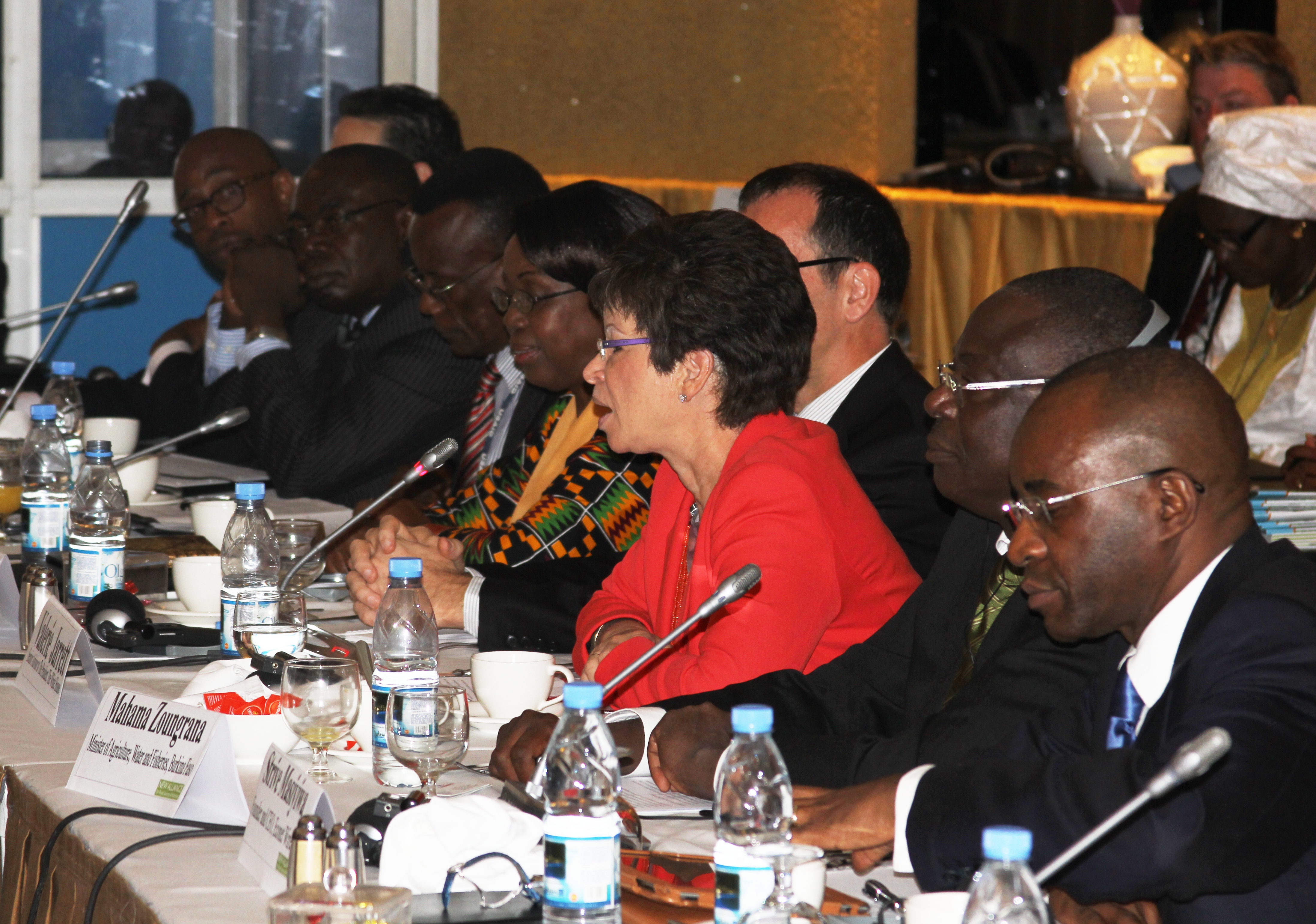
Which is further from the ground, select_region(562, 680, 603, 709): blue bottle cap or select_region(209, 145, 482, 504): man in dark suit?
select_region(562, 680, 603, 709): blue bottle cap

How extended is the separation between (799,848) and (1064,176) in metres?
3.71

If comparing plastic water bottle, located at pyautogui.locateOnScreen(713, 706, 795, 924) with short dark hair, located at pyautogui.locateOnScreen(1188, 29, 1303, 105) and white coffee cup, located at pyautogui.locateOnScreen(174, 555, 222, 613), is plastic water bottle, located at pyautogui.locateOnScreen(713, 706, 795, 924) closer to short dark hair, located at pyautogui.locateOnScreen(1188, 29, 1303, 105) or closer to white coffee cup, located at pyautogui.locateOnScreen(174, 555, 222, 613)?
white coffee cup, located at pyautogui.locateOnScreen(174, 555, 222, 613)

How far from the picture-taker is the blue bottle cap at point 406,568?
1.65 metres

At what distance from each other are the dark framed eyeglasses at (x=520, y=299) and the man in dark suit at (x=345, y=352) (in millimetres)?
617

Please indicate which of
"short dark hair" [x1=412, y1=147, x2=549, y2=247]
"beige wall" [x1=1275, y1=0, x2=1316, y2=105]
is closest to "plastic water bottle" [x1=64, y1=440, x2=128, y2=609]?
"short dark hair" [x1=412, y1=147, x2=549, y2=247]

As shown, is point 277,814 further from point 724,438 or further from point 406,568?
point 724,438

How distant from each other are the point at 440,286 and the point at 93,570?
41.3 inches

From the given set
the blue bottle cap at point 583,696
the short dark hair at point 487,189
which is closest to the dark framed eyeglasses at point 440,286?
the short dark hair at point 487,189

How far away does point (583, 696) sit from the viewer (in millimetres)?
1121

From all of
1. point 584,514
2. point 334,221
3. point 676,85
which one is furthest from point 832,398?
point 676,85

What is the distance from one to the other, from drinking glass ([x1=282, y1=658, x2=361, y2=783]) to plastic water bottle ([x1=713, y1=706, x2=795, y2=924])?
0.49 meters

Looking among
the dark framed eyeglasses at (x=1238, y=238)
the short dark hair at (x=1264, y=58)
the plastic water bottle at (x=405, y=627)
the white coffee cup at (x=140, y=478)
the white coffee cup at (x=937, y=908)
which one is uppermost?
the short dark hair at (x=1264, y=58)

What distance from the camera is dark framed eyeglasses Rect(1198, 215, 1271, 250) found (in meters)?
3.49

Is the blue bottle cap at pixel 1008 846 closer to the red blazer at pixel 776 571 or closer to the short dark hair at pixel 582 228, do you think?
the red blazer at pixel 776 571
